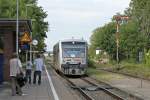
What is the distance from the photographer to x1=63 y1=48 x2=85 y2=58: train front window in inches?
1809

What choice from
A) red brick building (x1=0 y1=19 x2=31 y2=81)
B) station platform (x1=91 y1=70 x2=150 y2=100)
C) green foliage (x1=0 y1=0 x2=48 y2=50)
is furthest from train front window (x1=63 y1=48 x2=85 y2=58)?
green foliage (x1=0 y1=0 x2=48 y2=50)

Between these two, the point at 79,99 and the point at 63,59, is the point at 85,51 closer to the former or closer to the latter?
the point at 63,59

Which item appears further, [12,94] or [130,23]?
[130,23]

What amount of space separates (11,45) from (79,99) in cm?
835

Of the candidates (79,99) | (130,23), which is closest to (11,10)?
(130,23)

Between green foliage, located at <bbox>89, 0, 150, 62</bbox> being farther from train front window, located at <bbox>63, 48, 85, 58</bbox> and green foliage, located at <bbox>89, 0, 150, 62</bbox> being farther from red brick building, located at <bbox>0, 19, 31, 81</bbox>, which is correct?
red brick building, located at <bbox>0, 19, 31, 81</bbox>

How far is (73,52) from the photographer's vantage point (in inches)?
1815

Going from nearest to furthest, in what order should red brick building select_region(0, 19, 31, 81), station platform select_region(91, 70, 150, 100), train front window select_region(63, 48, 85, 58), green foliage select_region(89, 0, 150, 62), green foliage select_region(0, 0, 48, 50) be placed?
station platform select_region(91, 70, 150, 100) → red brick building select_region(0, 19, 31, 81) → train front window select_region(63, 48, 85, 58) → green foliage select_region(0, 0, 48, 50) → green foliage select_region(89, 0, 150, 62)

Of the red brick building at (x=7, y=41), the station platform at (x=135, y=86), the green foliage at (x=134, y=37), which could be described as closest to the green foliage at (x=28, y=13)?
the green foliage at (x=134, y=37)

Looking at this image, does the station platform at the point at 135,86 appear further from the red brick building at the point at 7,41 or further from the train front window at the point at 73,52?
the train front window at the point at 73,52

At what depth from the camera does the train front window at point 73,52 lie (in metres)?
45.9

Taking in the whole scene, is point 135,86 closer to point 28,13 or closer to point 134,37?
point 28,13

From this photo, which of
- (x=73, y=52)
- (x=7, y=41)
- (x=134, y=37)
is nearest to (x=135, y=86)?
(x=7, y=41)

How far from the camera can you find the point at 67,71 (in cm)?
4559
